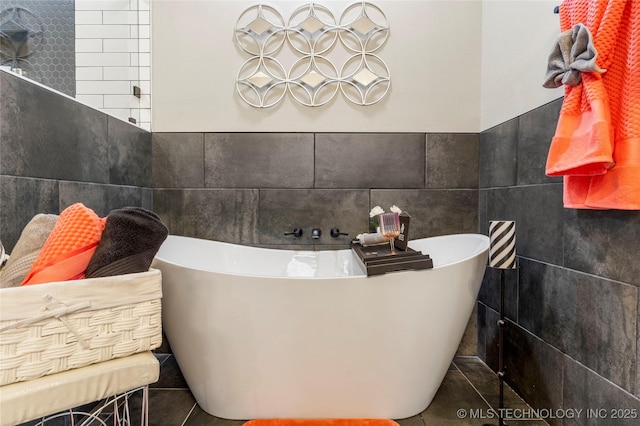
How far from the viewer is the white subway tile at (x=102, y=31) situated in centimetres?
170

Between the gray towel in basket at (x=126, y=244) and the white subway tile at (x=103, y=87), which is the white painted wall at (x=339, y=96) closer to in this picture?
the white subway tile at (x=103, y=87)

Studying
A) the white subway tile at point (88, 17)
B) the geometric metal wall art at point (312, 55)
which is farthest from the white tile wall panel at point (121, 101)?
the geometric metal wall art at point (312, 55)

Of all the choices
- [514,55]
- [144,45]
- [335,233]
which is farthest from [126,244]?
[514,55]

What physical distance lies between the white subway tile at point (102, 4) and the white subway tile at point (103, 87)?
373mm

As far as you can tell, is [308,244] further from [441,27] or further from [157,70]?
[441,27]

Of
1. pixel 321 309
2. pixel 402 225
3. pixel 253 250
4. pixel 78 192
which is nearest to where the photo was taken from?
pixel 321 309

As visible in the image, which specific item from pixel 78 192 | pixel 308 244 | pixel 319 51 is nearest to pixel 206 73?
pixel 319 51

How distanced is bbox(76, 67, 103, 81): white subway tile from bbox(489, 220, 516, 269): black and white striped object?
209 cm

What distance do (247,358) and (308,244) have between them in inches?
35.0

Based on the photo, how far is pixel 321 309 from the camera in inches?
46.9

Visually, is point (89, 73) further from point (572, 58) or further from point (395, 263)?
point (572, 58)

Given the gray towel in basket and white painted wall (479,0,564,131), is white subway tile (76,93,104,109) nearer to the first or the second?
the gray towel in basket

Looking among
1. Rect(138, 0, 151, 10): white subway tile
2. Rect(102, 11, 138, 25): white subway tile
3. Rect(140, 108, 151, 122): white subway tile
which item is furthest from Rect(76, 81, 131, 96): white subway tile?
Rect(138, 0, 151, 10): white subway tile

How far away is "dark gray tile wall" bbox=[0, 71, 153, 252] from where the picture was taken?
1104 mm
